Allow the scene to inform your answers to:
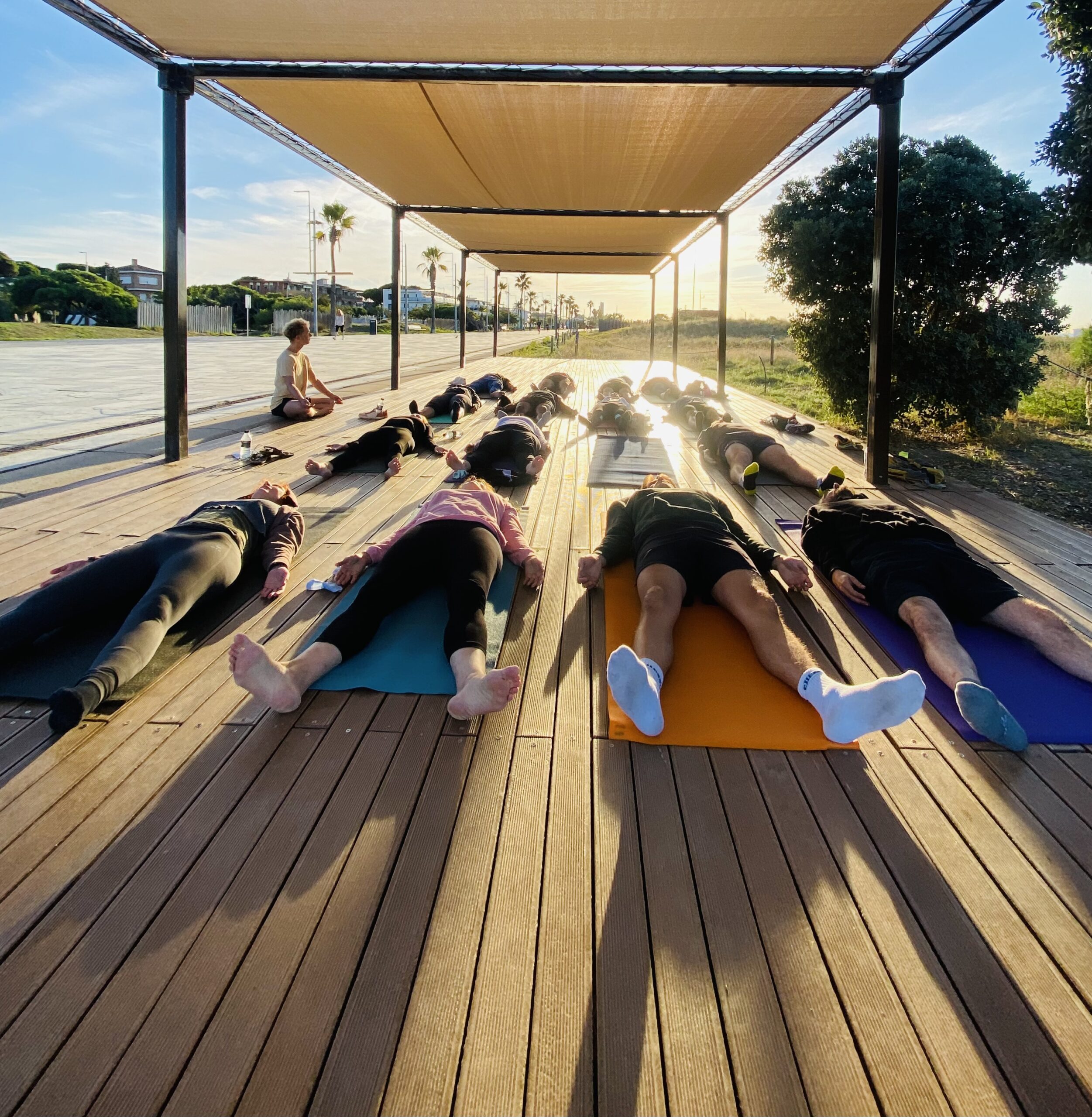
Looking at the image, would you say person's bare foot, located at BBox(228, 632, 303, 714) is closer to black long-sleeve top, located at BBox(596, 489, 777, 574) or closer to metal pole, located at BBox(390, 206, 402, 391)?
black long-sleeve top, located at BBox(596, 489, 777, 574)

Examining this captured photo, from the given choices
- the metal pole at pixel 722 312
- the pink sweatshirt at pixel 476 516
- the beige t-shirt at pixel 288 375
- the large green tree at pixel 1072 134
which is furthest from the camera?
the metal pole at pixel 722 312

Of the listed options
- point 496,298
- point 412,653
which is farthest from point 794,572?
point 496,298

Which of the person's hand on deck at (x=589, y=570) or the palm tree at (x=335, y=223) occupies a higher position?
the palm tree at (x=335, y=223)

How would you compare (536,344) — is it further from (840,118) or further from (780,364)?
(840,118)

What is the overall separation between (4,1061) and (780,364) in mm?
23789

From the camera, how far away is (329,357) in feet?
63.5

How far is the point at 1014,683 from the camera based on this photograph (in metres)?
2.50

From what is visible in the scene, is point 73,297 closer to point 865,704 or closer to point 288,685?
point 288,685

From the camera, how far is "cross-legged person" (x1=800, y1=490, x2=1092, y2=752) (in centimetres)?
228

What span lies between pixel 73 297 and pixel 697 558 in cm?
3902

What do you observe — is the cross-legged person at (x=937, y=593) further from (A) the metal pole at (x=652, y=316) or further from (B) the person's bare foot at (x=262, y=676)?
(A) the metal pole at (x=652, y=316)

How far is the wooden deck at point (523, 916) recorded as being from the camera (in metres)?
1.23

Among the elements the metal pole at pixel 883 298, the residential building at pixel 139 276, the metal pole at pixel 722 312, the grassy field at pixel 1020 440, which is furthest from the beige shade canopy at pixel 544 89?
the residential building at pixel 139 276

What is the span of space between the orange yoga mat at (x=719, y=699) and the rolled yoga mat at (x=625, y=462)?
2357mm
